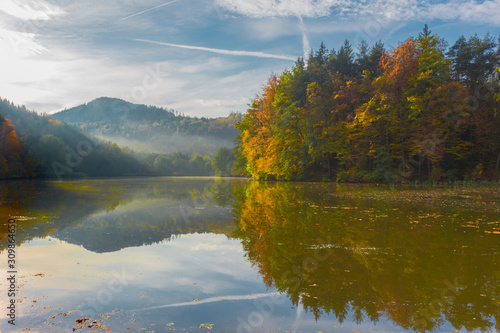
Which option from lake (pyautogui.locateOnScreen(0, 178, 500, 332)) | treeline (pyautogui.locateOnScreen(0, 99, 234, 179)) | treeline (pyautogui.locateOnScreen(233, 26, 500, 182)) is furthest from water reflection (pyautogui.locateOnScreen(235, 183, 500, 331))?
treeline (pyautogui.locateOnScreen(0, 99, 234, 179))

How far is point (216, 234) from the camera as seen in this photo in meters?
9.64

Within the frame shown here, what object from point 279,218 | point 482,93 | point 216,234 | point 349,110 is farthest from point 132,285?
point 482,93

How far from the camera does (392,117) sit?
1259 inches

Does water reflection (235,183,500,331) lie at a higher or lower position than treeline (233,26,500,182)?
lower

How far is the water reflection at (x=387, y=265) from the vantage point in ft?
14.3

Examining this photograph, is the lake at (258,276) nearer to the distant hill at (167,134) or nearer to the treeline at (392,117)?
the treeline at (392,117)

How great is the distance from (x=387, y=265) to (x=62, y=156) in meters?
86.1

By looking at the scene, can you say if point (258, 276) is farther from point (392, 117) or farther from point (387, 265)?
point (392, 117)

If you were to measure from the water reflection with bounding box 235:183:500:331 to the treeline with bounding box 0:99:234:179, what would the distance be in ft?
219

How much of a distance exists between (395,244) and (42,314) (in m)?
7.29

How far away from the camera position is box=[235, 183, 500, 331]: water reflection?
14.3ft

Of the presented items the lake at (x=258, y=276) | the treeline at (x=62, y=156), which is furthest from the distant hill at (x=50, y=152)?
the lake at (x=258, y=276)

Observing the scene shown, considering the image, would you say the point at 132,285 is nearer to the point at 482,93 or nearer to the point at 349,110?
the point at 349,110

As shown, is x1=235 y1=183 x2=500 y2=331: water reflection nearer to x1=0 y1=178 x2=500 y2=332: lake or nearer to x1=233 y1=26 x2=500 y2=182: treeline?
x1=0 y1=178 x2=500 y2=332: lake
